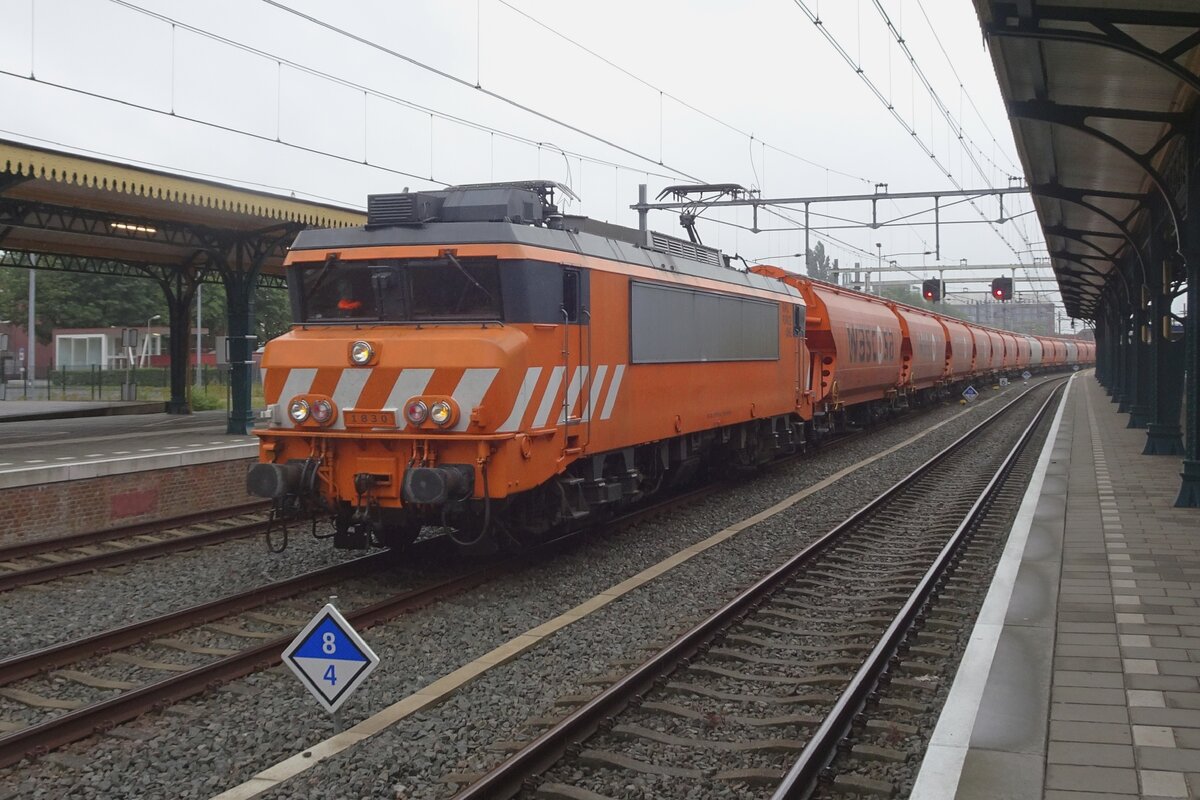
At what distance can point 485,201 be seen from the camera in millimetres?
9523

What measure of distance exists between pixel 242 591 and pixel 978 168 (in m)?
30.0

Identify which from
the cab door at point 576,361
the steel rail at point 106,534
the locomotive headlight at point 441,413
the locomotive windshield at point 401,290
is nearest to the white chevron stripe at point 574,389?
the cab door at point 576,361

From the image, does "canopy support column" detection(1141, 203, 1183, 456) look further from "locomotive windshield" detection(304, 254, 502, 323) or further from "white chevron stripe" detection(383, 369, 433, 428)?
"white chevron stripe" detection(383, 369, 433, 428)

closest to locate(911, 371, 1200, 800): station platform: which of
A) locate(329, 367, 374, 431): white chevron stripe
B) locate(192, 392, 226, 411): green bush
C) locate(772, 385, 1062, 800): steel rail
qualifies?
locate(772, 385, 1062, 800): steel rail

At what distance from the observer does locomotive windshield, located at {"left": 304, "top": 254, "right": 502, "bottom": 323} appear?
9.01m

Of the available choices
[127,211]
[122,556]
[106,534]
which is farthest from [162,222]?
[122,556]

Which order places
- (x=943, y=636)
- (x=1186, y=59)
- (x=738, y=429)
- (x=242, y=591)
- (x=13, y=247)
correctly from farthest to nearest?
(x=13, y=247) → (x=738, y=429) → (x=1186, y=59) → (x=242, y=591) → (x=943, y=636)

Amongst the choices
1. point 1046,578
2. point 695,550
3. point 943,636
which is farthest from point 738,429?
point 943,636

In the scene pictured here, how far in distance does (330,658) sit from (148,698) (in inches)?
54.1

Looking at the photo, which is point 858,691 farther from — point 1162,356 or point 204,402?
point 204,402

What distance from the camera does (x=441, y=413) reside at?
28.1 ft

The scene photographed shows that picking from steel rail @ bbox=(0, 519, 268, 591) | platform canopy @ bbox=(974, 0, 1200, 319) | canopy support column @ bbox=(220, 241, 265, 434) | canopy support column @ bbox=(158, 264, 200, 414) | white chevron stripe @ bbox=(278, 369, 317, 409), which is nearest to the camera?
platform canopy @ bbox=(974, 0, 1200, 319)

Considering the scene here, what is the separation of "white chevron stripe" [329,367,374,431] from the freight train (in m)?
0.01

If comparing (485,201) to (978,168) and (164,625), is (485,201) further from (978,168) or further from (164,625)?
(978,168)
